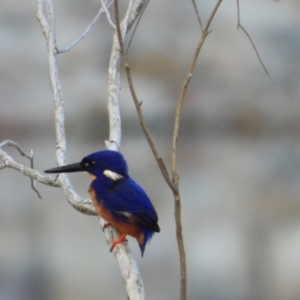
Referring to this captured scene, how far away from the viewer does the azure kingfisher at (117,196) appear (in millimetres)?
1432

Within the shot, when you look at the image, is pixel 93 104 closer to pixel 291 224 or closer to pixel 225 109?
pixel 225 109

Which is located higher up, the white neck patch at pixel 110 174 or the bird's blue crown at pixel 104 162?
the bird's blue crown at pixel 104 162

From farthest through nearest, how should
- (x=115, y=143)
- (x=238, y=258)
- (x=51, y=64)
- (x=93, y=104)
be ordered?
(x=238, y=258)
(x=93, y=104)
(x=51, y=64)
(x=115, y=143)

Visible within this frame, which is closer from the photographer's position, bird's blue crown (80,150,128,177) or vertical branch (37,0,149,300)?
vertical branch (37,0,149,300)

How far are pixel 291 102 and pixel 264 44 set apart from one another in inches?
11.4

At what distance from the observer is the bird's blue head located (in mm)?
1472

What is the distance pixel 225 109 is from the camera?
104 inches

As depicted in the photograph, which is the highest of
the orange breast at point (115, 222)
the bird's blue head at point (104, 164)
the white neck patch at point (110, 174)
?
the bird's blue head at point (104, 164)

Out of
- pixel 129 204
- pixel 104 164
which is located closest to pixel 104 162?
pixel 104 164

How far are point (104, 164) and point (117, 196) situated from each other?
9cm

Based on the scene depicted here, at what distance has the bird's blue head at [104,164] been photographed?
1.47 metres

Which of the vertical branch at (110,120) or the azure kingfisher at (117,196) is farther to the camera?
the azure kingfisher at (117,196)

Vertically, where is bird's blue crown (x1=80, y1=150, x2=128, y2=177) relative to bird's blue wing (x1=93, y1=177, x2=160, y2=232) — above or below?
above

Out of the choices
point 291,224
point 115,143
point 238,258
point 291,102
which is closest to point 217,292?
point 238,258
